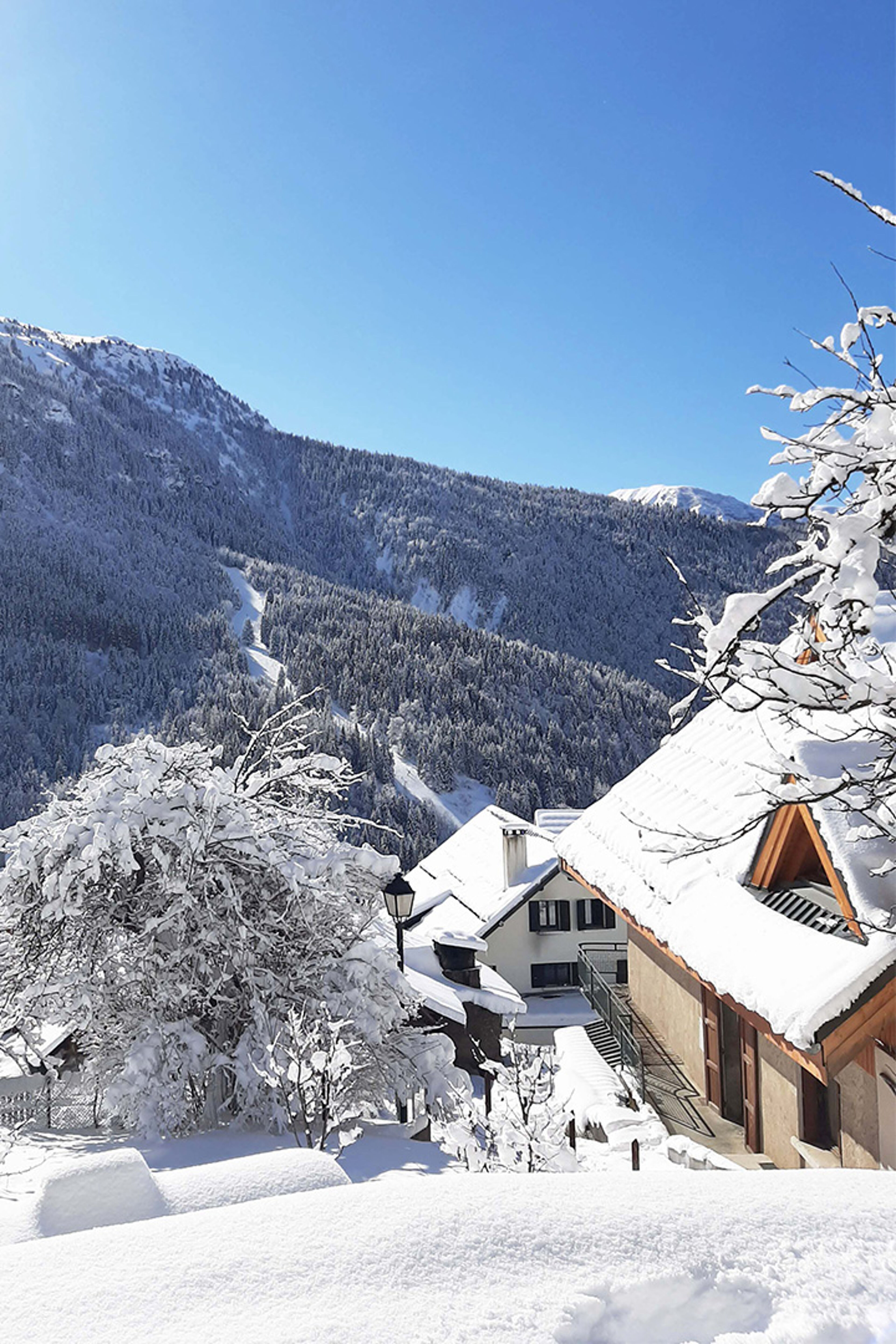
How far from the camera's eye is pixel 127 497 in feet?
561

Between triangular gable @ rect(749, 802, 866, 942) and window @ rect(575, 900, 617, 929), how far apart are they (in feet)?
72.3

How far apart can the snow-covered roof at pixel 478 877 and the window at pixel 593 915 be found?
6.01ft

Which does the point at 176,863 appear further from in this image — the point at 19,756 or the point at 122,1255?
the point at 19,756

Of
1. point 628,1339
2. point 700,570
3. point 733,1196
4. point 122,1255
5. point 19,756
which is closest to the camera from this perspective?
point 628,1339

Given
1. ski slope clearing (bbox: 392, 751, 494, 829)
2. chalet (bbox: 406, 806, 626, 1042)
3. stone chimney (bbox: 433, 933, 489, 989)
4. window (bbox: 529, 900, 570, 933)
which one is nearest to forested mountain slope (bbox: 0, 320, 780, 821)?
ski slope clearing (bbox: 392, 751, 494, 829)

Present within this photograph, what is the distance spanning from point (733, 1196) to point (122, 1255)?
232 cm

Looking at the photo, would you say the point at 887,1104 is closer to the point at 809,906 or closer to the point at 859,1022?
the point at 859,1022

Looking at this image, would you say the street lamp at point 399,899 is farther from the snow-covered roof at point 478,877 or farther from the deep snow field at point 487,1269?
the snow-covered roof at point 478,877

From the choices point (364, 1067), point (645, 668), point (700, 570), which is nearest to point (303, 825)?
point (364, 1067)

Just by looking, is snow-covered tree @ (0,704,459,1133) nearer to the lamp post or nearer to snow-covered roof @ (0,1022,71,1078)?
snow-covered roof @ (0,1022,71,1078)

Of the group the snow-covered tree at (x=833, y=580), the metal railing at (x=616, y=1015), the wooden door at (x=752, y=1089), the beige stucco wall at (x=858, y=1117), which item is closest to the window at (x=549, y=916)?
the metal railing at (x=616, y=1015)

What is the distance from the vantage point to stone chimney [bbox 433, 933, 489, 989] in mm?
18891

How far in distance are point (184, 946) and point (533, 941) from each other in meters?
22.1

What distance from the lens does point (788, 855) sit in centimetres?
859
